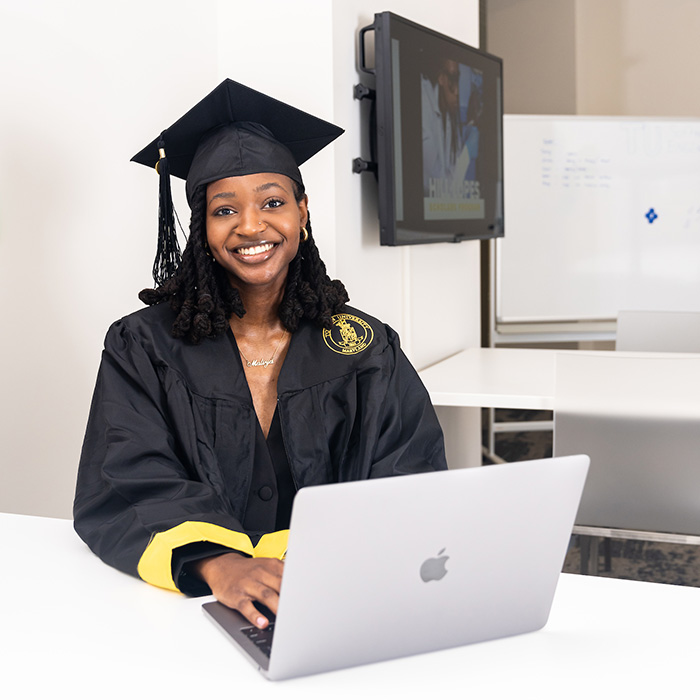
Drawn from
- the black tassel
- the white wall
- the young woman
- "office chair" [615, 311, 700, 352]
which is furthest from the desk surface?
the black tassel

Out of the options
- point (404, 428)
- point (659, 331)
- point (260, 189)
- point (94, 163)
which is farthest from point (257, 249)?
point (659, 331)

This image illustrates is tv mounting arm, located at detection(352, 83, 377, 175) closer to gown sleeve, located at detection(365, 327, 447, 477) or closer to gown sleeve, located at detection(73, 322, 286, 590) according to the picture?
gown sleeve, located at detection(365, 327, 447, 477)

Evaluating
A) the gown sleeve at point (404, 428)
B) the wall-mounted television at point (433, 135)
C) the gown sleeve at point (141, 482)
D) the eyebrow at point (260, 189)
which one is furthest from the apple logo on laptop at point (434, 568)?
the wall-mounted television at point (433, 135)

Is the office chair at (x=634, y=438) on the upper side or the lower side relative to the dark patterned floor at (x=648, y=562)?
upper

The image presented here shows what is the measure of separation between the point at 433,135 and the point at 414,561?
80.2 inches

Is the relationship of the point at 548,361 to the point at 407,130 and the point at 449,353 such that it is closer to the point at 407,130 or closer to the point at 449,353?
the point at 449,353

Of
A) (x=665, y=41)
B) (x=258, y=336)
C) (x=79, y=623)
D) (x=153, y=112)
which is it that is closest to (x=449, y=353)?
(x=153, y=112)

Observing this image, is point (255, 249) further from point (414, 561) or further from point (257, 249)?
point (414, 561)

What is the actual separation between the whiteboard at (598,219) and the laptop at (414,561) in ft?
11.6

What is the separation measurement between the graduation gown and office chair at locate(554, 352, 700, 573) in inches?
23.4

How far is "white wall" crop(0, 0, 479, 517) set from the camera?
2088 millimetres

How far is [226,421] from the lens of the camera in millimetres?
1526

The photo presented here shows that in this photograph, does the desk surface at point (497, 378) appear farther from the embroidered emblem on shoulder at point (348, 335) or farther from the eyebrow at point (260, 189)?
the eyebrow at point (260, 189)

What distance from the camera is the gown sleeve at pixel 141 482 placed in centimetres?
119
